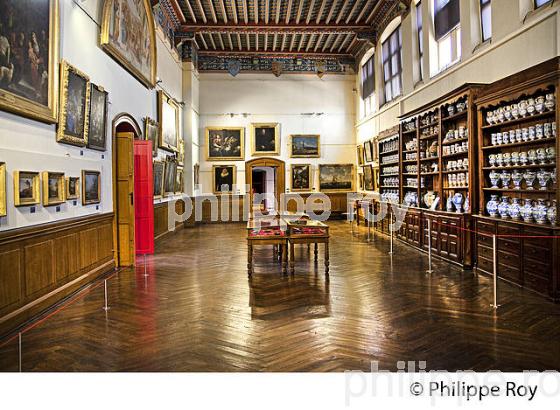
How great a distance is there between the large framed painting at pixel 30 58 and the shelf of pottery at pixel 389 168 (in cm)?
951

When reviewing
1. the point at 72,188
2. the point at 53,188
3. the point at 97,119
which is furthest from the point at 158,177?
the point at 53,188

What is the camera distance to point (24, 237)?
16.5 ft

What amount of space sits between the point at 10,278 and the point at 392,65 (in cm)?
1317

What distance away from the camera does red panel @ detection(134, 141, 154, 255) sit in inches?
374

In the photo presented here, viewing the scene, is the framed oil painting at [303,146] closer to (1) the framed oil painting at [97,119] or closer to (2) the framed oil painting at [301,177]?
(2) the framed oil painting at [301,177]

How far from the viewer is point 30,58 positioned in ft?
16.8

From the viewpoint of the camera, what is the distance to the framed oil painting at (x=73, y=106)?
19.6 ft

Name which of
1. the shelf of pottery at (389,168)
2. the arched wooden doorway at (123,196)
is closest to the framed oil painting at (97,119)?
the arched wooden doorway at (123,196)

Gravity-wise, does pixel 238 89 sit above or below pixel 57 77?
above

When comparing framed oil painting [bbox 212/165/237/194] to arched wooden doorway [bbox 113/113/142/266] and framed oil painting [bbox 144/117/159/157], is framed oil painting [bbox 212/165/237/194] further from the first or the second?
arched wooden doorway [bbox 113/113/142/266]

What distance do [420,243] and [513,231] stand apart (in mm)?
3584

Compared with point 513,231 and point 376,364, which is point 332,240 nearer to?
point 513,231

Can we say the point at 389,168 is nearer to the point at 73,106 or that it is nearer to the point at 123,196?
the point at 123,196
